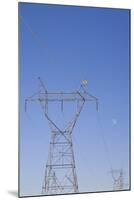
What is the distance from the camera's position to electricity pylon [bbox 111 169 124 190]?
2.24m

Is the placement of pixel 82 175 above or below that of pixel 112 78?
below

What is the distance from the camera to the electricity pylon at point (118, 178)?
2.24 m

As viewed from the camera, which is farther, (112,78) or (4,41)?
(112,78)

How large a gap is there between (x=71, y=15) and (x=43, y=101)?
496 mm

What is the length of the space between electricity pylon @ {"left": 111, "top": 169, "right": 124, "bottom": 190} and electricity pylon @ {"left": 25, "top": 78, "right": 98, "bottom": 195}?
0.22 metres

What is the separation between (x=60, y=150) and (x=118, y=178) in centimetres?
37

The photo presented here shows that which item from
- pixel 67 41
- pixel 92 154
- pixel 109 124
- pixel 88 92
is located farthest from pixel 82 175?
pixel 67 41

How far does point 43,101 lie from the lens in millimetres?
2148

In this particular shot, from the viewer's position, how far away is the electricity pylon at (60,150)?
214 cm

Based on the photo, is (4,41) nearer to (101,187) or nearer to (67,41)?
(67,41)

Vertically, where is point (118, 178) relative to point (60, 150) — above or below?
below

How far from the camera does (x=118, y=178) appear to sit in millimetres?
2244

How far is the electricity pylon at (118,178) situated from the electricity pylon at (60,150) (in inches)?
8.8

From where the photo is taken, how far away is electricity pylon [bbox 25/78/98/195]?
214cm
